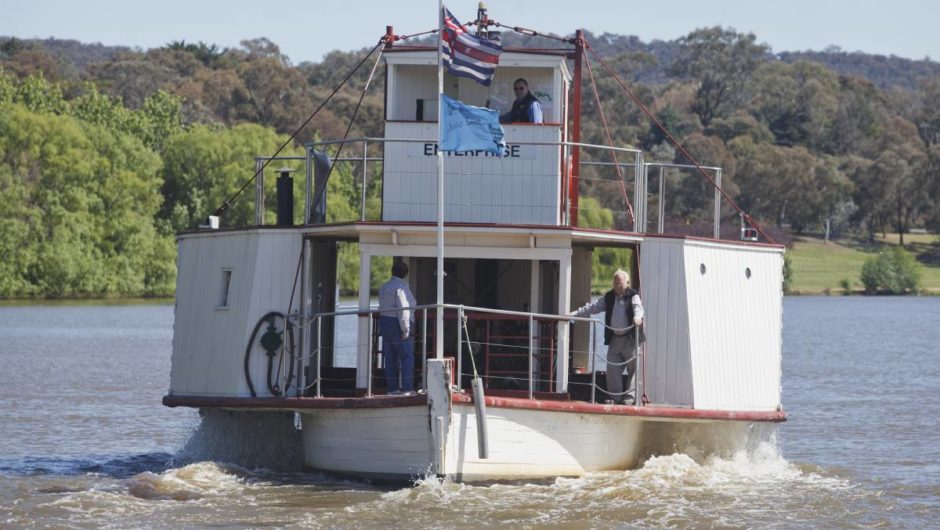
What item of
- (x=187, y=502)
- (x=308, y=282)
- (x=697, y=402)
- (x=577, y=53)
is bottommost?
(x=187, y=502)

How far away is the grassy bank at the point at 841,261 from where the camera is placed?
93.6m

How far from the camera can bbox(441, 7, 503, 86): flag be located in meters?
16.3

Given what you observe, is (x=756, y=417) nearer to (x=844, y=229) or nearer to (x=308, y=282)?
(x=308, y=282)

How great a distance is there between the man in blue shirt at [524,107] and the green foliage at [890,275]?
79.5 meters

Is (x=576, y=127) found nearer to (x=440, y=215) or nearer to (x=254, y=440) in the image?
(x=440, y=215)

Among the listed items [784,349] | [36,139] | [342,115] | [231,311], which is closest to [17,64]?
[342,115]

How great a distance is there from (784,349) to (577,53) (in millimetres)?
30335

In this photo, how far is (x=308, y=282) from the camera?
17.3 metres

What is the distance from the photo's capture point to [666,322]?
17016 mm

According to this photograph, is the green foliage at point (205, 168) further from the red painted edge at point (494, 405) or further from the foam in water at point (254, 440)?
the red painted edge at point (494, 405)

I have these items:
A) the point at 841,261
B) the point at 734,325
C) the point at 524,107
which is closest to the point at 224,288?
the point at 524,107

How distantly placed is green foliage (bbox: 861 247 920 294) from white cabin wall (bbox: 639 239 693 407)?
260 ft

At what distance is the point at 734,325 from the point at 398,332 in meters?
4.03

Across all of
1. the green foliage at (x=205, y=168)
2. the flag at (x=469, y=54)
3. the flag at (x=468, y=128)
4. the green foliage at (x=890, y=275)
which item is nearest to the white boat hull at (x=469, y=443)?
the flag at (x=468, y=128)
